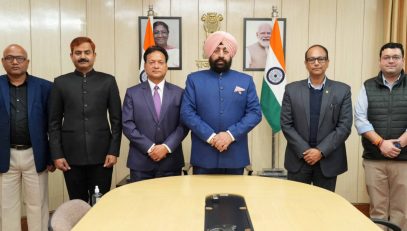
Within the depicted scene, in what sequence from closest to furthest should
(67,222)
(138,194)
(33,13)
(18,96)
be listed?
(67,222)
(138,194)
(18,96)
(33,13)

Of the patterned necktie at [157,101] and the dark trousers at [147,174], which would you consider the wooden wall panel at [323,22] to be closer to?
the patterned necktie at [157,101]

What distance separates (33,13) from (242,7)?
214 centimetres

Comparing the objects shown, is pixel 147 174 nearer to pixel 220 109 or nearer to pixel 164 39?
pixel 220 109

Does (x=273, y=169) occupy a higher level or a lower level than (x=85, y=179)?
lower

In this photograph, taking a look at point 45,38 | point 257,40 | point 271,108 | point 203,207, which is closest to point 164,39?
point 257,40

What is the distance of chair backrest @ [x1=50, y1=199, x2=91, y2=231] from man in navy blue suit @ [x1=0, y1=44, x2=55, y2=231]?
1395mm

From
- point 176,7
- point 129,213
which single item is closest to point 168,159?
point 129,213

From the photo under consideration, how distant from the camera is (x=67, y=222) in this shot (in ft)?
5.51

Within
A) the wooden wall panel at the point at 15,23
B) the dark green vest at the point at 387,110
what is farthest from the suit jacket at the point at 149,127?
the wooden wall panel at the point at 15,23

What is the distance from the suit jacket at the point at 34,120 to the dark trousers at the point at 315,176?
6.44 ft

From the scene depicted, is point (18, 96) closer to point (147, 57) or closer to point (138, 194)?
point (147, 57)

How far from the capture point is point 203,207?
185 centimetres

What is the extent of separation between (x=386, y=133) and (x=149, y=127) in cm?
179

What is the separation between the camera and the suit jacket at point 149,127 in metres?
2.78
